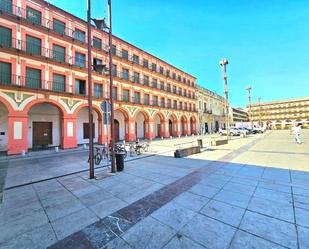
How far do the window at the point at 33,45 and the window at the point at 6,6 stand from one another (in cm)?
214

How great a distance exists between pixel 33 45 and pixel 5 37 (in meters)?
1.85

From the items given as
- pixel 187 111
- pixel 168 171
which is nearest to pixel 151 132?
pixel 187 111

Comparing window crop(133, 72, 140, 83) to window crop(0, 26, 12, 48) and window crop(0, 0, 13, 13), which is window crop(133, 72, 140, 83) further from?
window crop(0, 0, 13, 13)

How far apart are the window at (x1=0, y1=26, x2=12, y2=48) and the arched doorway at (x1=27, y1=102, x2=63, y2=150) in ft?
18.7

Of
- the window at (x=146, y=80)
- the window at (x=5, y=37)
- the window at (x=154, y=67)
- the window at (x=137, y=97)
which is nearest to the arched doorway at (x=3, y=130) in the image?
the window at (x=5, y=37)

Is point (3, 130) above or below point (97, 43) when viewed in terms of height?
below

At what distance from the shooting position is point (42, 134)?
1658 cm

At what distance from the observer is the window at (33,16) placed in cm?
1399

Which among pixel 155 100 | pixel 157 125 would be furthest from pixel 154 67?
pixel 157 125

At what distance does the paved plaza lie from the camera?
8.65ft

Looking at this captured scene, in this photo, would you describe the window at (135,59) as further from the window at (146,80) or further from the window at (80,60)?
the window at (80,60)

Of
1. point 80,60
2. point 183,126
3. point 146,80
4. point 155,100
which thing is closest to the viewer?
point 80,60

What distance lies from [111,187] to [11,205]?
8.36 feet

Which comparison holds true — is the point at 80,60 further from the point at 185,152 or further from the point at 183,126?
the point at 183,126
